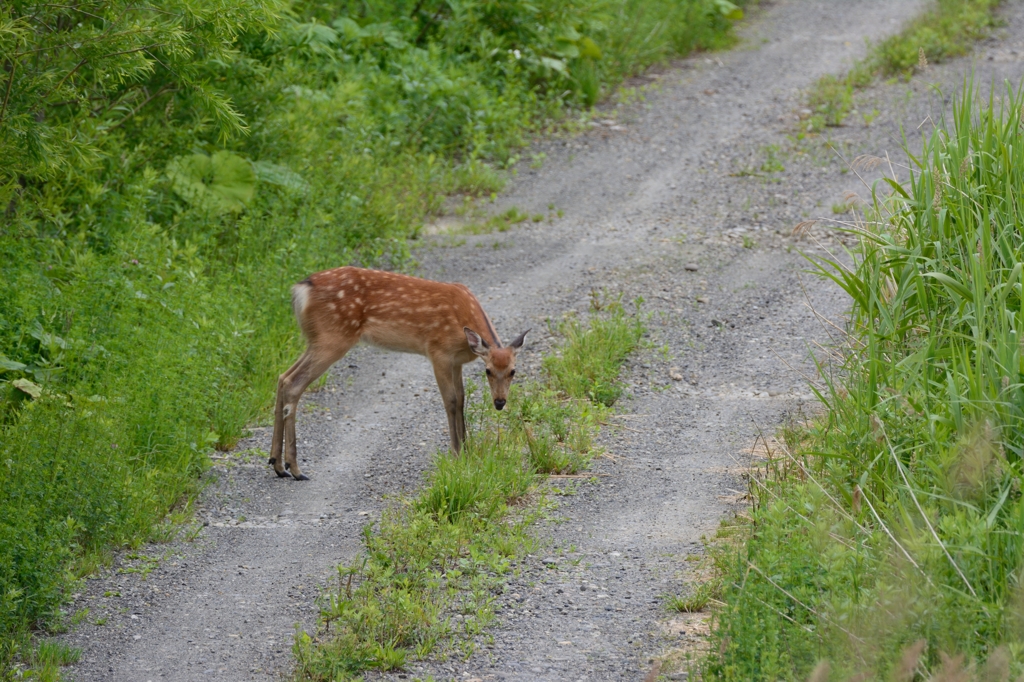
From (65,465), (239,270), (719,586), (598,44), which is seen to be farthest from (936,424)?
(598,44)

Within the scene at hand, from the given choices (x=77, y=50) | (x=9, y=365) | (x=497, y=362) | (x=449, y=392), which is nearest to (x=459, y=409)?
(x=449, y=392)

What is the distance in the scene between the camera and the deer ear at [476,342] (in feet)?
27.9

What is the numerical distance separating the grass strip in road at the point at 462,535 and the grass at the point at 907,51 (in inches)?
312

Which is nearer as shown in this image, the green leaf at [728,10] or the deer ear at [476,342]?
the deer ear at [476,342]

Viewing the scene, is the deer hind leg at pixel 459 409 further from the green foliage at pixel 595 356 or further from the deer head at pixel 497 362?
the green foliage at pixel 595 356

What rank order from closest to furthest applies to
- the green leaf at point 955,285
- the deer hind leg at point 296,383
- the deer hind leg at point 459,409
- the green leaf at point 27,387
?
the green leaf at point 955,285 < the green leaf at point 27,387 < the deer hind leg at point 296,383 < the deer hind leg at point 459,409

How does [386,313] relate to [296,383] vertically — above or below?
above

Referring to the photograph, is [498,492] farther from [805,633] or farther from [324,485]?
[805,633]

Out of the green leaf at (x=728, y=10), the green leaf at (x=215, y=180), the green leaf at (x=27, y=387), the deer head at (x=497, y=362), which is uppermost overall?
the green leaf at (x=728, y=10)

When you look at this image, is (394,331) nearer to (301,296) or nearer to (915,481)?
(301,296)

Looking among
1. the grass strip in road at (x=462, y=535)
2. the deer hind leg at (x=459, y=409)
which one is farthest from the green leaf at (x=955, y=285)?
the deer hind leg at (x=459, y=409)

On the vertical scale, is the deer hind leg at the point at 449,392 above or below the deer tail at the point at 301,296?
below

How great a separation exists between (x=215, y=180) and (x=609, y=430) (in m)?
5.15

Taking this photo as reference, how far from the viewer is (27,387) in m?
8.09
